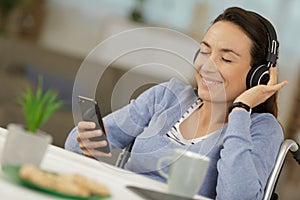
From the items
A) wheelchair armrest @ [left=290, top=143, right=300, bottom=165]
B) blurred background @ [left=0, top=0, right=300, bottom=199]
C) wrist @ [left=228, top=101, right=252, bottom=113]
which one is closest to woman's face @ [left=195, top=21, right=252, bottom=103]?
wrist @ [left=228, top=101, right=252, bottom=113]

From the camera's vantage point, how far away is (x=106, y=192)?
0.92 meters

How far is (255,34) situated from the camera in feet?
5.11

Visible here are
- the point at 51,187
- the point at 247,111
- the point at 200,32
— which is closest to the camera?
the point at 51,187

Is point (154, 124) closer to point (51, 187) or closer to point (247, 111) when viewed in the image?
point (247, 111)

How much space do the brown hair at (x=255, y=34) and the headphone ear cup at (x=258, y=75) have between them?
0.10ft

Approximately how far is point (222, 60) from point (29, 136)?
29.9 inches

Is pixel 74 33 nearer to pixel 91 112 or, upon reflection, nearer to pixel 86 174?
pixel 91 112

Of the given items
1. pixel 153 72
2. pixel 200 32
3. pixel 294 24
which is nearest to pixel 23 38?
pixel 200 32

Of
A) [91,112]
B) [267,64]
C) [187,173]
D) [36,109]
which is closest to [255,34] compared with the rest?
[267,64]

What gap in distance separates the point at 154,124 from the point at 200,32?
2.82 metres

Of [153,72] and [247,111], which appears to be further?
[153,72]

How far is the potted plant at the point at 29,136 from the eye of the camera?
91cm

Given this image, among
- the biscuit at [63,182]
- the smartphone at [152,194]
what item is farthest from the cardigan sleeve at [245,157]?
the biscuit at [63,182]

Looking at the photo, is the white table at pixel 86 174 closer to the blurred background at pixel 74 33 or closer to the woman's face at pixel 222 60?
the woman's face at pixel 222 60
